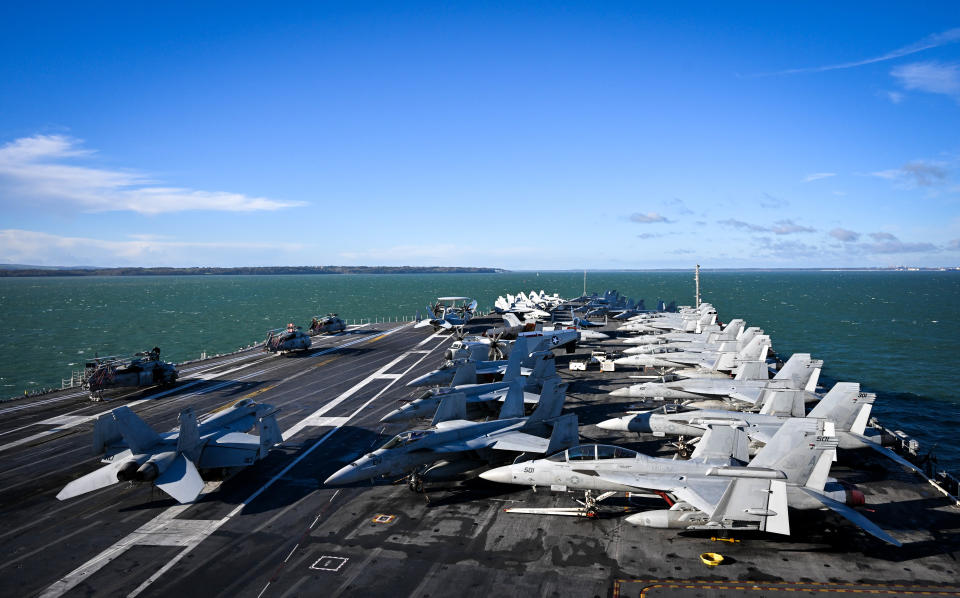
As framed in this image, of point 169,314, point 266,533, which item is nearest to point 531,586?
point 266,533

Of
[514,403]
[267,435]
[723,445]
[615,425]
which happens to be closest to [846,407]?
[723,445]

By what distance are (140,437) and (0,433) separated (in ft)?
63.7

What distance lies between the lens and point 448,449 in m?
24.1

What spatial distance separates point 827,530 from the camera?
19.6 meters

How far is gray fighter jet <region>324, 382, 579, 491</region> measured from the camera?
76.0 feet

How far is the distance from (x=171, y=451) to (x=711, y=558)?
81.8 ft

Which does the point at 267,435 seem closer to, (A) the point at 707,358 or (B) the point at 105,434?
(B) the point at 105,434

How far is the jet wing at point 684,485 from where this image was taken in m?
18.8

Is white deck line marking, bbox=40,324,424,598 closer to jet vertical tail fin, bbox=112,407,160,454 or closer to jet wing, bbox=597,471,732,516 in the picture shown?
jet vertical tail fin, bbox=112,407,160,454

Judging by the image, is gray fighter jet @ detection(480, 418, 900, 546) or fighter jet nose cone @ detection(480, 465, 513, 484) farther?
fighter jet nose cone @ detection(480, 465, 513, 484)

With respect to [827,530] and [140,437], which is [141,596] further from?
[827,530]

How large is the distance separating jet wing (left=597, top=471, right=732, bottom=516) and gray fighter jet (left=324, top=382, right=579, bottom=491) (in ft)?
13.0

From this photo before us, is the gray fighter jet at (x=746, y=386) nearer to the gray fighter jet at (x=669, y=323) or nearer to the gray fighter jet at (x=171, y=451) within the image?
the gray fighter jet at (x=171, y=451)

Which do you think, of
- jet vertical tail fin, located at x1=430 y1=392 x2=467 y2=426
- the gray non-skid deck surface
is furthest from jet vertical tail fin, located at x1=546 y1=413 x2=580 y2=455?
jet vertical tail fin, located at x1=430 y1=392 x2=467 y2=426
